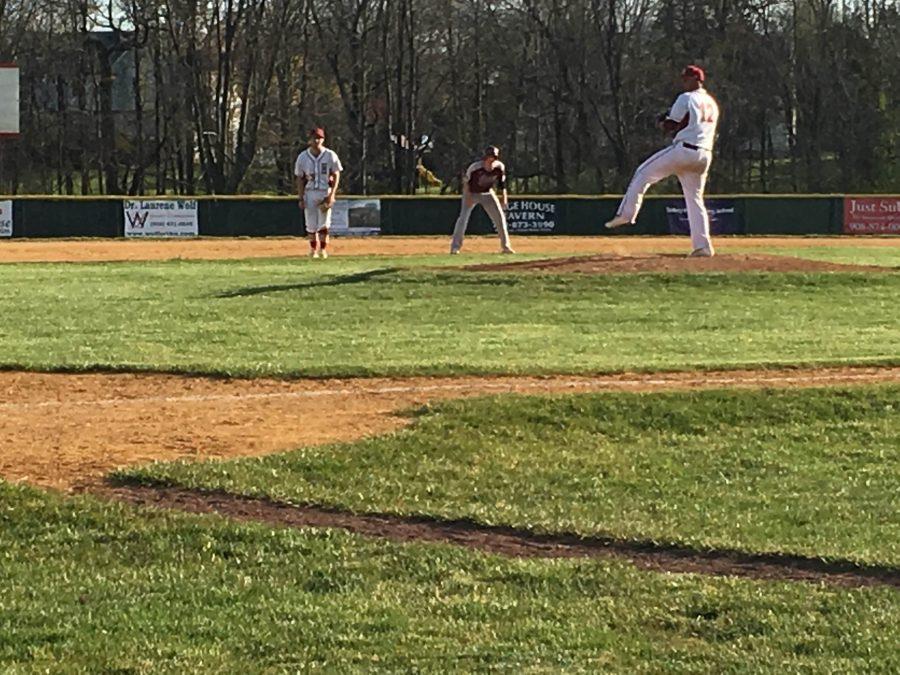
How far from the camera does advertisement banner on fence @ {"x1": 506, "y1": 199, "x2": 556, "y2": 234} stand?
37938 mm

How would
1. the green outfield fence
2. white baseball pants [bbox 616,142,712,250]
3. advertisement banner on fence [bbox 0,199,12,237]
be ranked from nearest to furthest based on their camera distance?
white baseball pants [bbox 616,142,712,250] → advertisement banner on fence [bbox 0,199,12,237] → the green outfield fence

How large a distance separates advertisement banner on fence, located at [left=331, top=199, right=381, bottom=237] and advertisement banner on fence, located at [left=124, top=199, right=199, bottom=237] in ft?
11.3

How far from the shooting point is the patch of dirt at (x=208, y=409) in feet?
24.0

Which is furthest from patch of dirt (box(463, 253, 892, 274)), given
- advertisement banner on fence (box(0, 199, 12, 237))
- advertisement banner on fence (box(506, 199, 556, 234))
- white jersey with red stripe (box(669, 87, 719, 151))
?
advertisement banner on fence (box(0, 199, 12, 237))

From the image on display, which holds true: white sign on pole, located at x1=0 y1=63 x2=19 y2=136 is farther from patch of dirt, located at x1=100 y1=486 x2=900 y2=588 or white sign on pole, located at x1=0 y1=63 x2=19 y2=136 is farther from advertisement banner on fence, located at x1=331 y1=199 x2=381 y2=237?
patch of dirt, located at x1=100 y1=486 x2=900 y2=588

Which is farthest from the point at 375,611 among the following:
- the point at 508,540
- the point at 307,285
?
the point at 307,285

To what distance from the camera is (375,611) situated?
186 inches

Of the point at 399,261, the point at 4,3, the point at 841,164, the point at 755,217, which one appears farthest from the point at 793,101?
the point at 399,261

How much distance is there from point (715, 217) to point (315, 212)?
19.6 meters

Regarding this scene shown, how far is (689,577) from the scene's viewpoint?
514 cm

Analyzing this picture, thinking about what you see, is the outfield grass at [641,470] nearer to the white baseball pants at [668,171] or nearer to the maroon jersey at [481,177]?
the white baseball pants at [668,171]

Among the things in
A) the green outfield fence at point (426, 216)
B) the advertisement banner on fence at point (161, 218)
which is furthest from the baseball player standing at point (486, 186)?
the advertisement banner on fence at point (161, 218)

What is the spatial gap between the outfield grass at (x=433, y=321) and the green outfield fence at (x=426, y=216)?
18.3 m

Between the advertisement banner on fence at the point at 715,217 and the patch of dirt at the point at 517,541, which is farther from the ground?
the advertisement banner on fence at the point at 715,217
